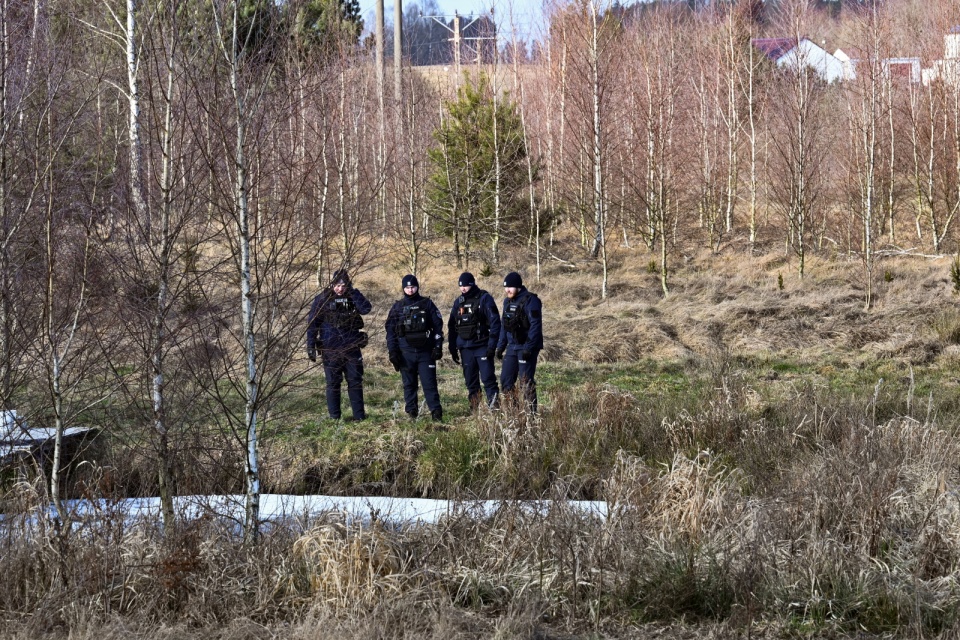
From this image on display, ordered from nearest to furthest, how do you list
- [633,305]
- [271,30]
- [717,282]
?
[271,30], [633,305], [717,282]

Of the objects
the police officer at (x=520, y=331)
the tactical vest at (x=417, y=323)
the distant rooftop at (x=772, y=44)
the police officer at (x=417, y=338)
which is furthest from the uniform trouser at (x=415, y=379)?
the distant rooftop at (x=772, y=44)

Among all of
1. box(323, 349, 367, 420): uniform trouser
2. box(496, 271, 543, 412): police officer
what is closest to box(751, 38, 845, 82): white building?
box(496, 271, 543, 412): police officer

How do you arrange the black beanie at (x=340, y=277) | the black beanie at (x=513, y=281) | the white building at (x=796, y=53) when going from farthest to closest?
the white building at (x=796, y=53), the black beanie at (x=513, y=281), the black beanie at (x=340, y=277)

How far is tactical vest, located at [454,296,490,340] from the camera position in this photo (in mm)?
10398

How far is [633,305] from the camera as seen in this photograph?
18.0m

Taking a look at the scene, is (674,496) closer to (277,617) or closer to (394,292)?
(277,617)

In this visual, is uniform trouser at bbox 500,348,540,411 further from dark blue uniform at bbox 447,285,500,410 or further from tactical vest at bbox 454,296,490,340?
tactical vest at bbox 454,296,490,340

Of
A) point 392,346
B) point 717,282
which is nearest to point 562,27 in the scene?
point 717,282

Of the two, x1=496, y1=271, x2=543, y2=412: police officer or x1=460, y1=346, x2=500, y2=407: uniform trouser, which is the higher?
x1=496, y1=271, x2=543, y2=412: police officer

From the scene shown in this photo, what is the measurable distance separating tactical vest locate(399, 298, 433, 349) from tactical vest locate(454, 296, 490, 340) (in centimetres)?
37

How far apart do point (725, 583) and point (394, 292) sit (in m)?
16.2

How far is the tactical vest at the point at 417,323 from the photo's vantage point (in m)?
10.3

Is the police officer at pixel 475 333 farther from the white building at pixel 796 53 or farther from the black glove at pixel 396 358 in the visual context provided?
the white building at pixel 796 53

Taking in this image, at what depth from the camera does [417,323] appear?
33.7 ft
